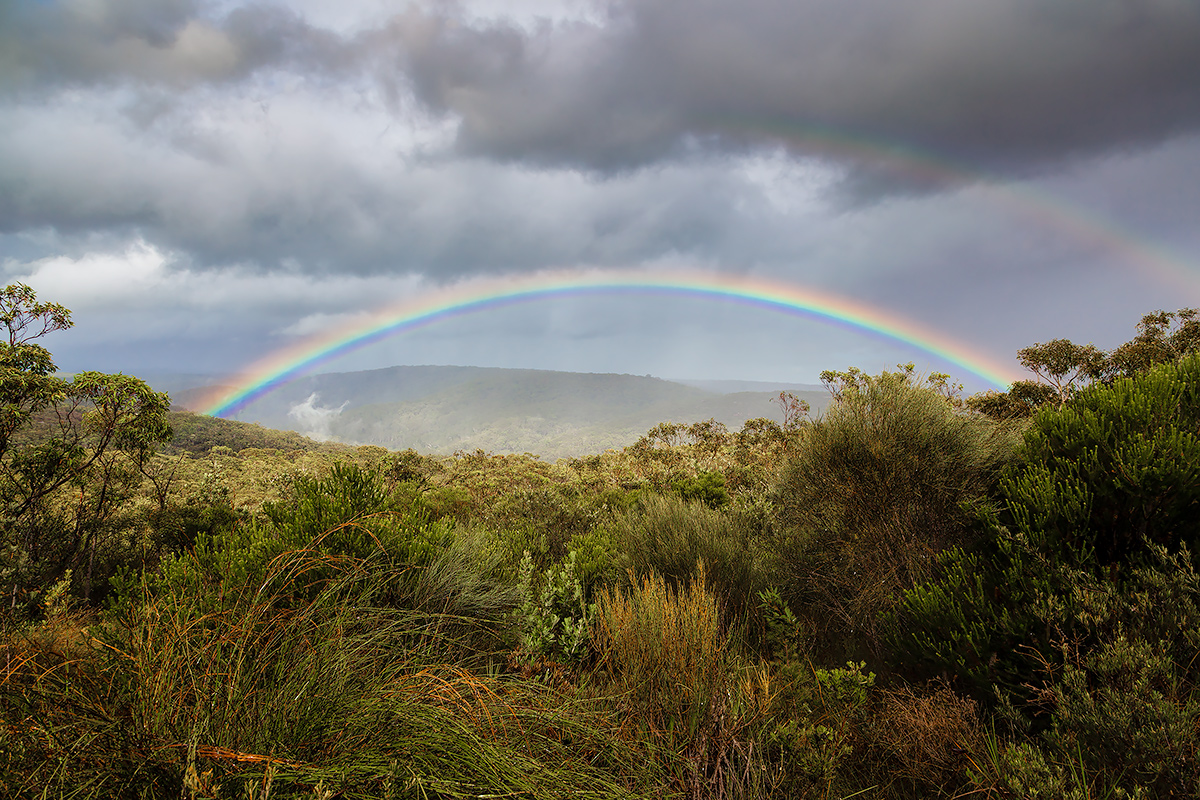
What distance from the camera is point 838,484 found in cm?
523

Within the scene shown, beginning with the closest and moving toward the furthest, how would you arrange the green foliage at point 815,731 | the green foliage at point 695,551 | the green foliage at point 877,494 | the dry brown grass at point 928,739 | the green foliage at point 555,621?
1. the green foliage at point 815,731
2. the dry brown grass at point 928,739
3. the green foliage at point 555,621
4. the green foliage at point 877,494
5. the green foliage at point 695,551

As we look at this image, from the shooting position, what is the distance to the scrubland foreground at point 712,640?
1.92 m

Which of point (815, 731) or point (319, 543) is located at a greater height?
point (319, 543)

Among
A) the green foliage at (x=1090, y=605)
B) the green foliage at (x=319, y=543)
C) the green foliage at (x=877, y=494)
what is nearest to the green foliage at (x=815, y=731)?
the green foliage at (x=1090, y=605)

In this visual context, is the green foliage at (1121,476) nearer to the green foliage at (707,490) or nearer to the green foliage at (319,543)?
the green foliage at (319,543)

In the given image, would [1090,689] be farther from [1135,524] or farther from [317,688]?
[317,688]

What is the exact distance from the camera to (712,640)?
327 centimetres

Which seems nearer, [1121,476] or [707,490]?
[1121,476]

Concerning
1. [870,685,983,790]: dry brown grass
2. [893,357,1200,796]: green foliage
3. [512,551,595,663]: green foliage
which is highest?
[893,357,1200,796]: green foliage

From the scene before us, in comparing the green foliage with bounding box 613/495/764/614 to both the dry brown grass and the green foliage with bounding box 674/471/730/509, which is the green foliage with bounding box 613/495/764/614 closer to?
the dry brown grass

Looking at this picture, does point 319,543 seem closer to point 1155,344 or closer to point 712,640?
point 712,640

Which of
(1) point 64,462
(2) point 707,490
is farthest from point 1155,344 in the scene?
(1) point 64,462

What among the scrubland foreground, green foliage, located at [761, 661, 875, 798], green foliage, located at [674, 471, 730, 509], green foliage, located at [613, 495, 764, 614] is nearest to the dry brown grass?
the scrubland foreground

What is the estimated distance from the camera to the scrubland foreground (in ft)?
6.30
